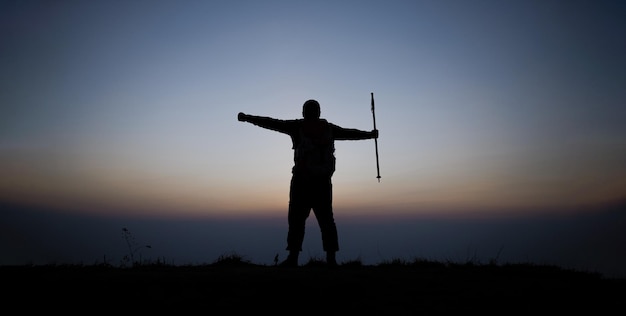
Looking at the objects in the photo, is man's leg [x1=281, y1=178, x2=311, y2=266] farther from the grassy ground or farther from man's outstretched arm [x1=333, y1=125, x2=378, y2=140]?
the grassy ground

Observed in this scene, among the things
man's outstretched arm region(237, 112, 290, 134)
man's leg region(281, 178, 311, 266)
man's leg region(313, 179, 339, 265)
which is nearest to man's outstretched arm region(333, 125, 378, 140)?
man's outstretched arm region(237, 112, 290, 134)

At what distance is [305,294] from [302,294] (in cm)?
3

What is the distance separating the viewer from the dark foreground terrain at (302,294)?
397 centimetres

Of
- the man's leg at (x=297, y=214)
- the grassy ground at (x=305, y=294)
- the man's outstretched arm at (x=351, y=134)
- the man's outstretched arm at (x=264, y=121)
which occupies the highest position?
the man's outstretched arm at (x=264, y=121)

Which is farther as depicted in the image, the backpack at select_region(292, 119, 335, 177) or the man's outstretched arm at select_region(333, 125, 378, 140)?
the man's outstretched arm at select_region(333, 125, 378, 140)

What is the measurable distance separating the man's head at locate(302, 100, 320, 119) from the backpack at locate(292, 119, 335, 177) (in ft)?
0.69

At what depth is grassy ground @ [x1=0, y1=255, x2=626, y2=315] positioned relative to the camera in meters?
3.98

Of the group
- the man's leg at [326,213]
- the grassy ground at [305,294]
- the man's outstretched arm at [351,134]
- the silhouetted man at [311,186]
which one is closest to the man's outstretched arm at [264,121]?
the silhouetted man at [311,186]

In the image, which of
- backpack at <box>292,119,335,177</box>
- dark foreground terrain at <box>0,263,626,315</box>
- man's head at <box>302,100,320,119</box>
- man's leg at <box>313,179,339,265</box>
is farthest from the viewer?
man's head at <box>302,100,320,119</box>

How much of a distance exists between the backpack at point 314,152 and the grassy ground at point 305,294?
2.77 metres

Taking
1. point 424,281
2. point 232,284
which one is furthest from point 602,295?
point 232,284

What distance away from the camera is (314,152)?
8.11 m

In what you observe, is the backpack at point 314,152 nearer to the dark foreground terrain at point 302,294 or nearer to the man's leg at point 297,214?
the man's leg at point 297,214

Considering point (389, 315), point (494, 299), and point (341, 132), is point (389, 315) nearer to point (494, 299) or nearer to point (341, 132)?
point (494, 299)
